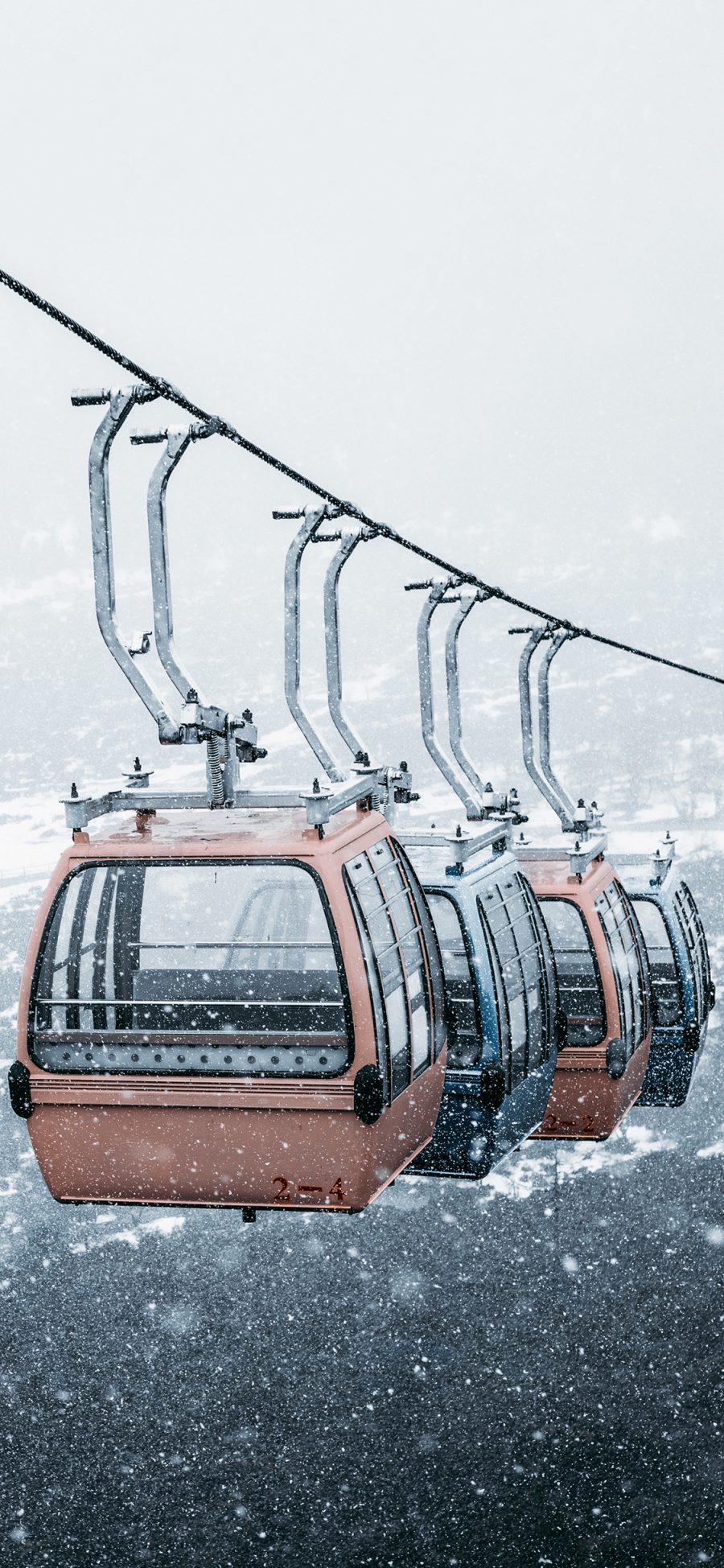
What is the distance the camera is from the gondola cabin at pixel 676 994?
14.1 meters

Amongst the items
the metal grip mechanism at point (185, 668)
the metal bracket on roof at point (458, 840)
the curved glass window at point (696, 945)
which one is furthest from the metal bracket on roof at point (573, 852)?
the curved glass window at point (696, 945)

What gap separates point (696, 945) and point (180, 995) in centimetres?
788

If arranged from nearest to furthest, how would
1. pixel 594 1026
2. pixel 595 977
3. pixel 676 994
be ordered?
pixel 594 1026 → pixel 595 977 → pixel 676 994

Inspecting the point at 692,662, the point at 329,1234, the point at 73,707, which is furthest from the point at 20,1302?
A: the point at 692,662

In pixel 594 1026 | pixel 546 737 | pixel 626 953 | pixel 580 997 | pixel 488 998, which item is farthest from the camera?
pixel 580 997

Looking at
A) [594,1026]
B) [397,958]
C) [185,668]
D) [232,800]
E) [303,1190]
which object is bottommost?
[594,1026]

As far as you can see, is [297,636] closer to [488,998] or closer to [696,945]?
[488,998]

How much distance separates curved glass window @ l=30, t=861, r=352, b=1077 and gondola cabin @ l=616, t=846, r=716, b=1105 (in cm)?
288

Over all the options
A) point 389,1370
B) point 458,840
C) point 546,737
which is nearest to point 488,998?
point 458,840

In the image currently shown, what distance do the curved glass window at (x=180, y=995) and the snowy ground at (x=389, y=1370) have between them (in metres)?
58.6

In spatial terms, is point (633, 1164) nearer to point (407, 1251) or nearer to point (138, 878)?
point (407, 1251)

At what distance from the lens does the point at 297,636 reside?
7.33 metres

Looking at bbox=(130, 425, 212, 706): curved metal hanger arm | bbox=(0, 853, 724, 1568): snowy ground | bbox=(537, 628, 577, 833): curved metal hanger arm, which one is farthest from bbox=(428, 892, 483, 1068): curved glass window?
bbox=(0, 853, 724, 1568): snowy ground

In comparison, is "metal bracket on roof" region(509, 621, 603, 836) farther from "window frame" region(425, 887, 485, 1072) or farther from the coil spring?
the coil spring
